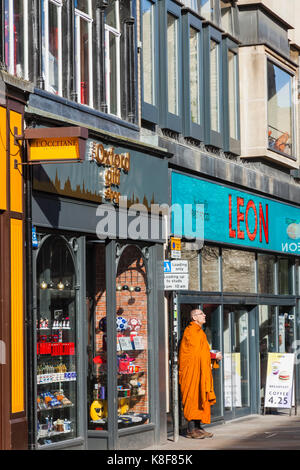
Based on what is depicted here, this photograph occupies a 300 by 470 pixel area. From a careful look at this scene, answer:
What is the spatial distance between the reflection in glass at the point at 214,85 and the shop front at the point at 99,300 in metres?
3.69

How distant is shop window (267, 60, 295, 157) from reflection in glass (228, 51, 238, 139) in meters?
1.03

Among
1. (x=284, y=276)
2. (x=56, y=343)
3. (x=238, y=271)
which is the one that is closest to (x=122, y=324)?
(x=56, y=343)

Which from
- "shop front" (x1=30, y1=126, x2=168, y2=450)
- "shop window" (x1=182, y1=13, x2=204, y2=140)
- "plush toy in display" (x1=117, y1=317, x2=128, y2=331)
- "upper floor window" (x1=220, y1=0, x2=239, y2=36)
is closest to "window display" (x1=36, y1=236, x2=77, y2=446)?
"shop front" (x1=30, y1=126, x2=168, y2=450)

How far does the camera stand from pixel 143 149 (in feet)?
52.8

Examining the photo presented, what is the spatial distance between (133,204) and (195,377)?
3.17 metres

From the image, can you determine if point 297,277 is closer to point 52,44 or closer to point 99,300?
point 99,300

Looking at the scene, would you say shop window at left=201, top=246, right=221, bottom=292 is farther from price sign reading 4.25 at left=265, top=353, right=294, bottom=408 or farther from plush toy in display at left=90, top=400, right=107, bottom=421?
plush toy in display at left=90, top=400, right=107, bottom=421

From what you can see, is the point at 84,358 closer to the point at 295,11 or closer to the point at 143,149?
the point at 143,149

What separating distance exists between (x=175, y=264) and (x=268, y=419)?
5327 mm

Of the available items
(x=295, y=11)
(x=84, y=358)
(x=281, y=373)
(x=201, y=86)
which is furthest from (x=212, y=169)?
(x=295, y=11)

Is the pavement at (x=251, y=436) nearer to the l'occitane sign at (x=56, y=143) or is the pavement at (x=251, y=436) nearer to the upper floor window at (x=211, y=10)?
the l'occitane sign at (x=56, y=143)

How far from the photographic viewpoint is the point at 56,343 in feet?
45.5

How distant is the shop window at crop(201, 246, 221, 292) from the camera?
19078 mm

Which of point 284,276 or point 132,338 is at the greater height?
point 284,276
